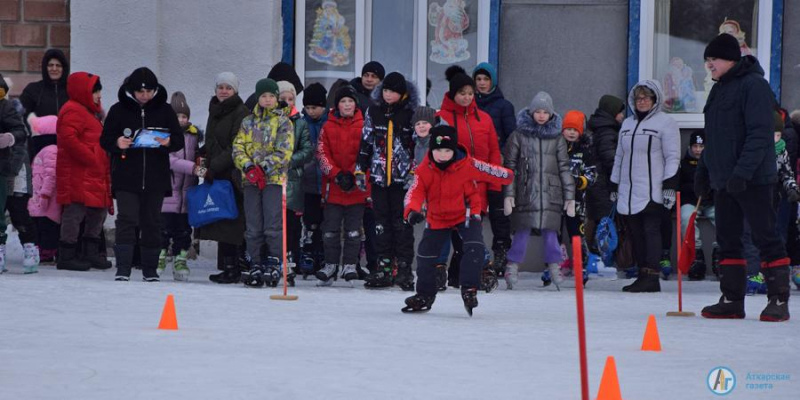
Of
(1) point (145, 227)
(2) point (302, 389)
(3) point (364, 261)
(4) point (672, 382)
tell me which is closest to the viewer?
(2) point (302, 389)

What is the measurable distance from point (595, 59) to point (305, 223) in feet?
13.3

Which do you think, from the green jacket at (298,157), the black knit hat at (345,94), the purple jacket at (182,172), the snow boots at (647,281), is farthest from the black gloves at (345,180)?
the snow boots at (647,281)

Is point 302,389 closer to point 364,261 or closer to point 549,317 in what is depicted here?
point 549,317

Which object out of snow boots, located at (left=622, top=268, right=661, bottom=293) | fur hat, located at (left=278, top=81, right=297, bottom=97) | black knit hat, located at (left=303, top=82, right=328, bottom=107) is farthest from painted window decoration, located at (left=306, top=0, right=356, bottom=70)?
snow boots, located at (left=622, top=268, right=661, bottom=293)

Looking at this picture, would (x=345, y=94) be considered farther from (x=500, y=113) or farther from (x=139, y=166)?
(x=139, y=166)

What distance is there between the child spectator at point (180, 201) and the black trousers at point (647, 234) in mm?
3867

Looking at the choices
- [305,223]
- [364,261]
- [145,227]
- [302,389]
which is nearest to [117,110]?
[145,227]

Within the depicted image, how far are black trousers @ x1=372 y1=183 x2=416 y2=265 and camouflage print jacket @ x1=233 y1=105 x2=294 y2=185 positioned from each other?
2.67 feet

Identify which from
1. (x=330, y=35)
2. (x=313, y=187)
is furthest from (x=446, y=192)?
(x=330, y=35)

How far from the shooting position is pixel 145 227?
12.5 metres

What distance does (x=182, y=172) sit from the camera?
13359 mm

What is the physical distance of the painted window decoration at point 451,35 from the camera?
1566cm

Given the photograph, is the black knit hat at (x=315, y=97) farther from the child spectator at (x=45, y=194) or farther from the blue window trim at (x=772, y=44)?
the blue window trim at (x=772, y=44)

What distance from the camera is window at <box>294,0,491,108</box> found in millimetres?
15672
